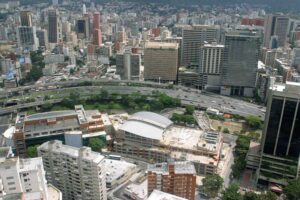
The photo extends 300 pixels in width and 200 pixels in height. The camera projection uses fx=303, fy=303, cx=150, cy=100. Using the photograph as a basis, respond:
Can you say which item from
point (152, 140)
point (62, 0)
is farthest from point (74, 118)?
point (62, 0)

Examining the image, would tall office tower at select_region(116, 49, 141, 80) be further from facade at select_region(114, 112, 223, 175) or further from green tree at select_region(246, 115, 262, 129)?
green tree at select_region(246, 115, 262, 129)

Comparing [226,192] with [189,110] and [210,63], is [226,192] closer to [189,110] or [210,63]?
[189,110]

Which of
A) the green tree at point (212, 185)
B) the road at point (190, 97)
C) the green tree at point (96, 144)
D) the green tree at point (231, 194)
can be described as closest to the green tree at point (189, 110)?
the road at point (190, 97)

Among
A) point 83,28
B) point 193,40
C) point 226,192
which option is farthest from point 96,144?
Result: point 83,28

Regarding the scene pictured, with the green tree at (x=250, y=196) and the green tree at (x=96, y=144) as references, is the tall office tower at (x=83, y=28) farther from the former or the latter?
the green tree at (x=250, y=196)

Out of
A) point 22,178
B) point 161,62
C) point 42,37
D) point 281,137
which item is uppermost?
point 42,37

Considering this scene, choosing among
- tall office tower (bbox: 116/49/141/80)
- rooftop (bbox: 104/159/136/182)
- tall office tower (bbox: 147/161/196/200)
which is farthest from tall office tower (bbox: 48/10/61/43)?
tall office tower (bbox: 147/161/196/200)
